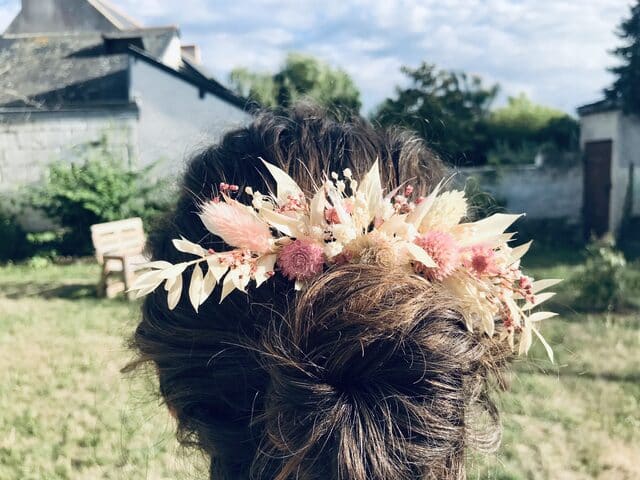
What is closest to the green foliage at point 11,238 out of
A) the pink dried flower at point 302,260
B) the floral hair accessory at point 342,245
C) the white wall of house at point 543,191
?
→ the white wall of house at point 543,191

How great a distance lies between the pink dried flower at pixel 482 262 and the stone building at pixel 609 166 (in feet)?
31.0

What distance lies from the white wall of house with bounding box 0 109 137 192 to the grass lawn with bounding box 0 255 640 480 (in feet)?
14.5

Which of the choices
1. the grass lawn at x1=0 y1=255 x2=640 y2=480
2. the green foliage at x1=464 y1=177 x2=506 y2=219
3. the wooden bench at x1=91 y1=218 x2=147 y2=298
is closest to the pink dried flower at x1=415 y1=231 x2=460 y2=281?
the green foliage at x1=464 y1=177 x2=506 y2=219

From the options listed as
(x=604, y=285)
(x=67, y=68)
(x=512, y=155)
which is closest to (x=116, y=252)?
(x=67, y=68)

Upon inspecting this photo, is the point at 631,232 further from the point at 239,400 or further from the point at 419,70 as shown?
the point at 239,400

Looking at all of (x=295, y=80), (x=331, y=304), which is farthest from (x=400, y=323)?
(x=295, y=80)

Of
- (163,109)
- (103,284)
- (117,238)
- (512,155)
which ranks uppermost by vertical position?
(163,109)

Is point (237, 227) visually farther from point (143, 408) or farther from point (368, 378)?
point (143, 408)

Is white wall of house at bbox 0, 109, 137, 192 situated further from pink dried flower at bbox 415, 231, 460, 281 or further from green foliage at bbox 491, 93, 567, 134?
pink dried flower at bbox 415, 231, 460, 281

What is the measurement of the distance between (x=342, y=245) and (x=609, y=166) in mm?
9791

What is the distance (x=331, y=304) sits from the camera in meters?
0.86

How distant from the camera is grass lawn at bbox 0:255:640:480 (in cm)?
300

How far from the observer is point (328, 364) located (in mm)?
851

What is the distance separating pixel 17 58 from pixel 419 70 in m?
7.76
